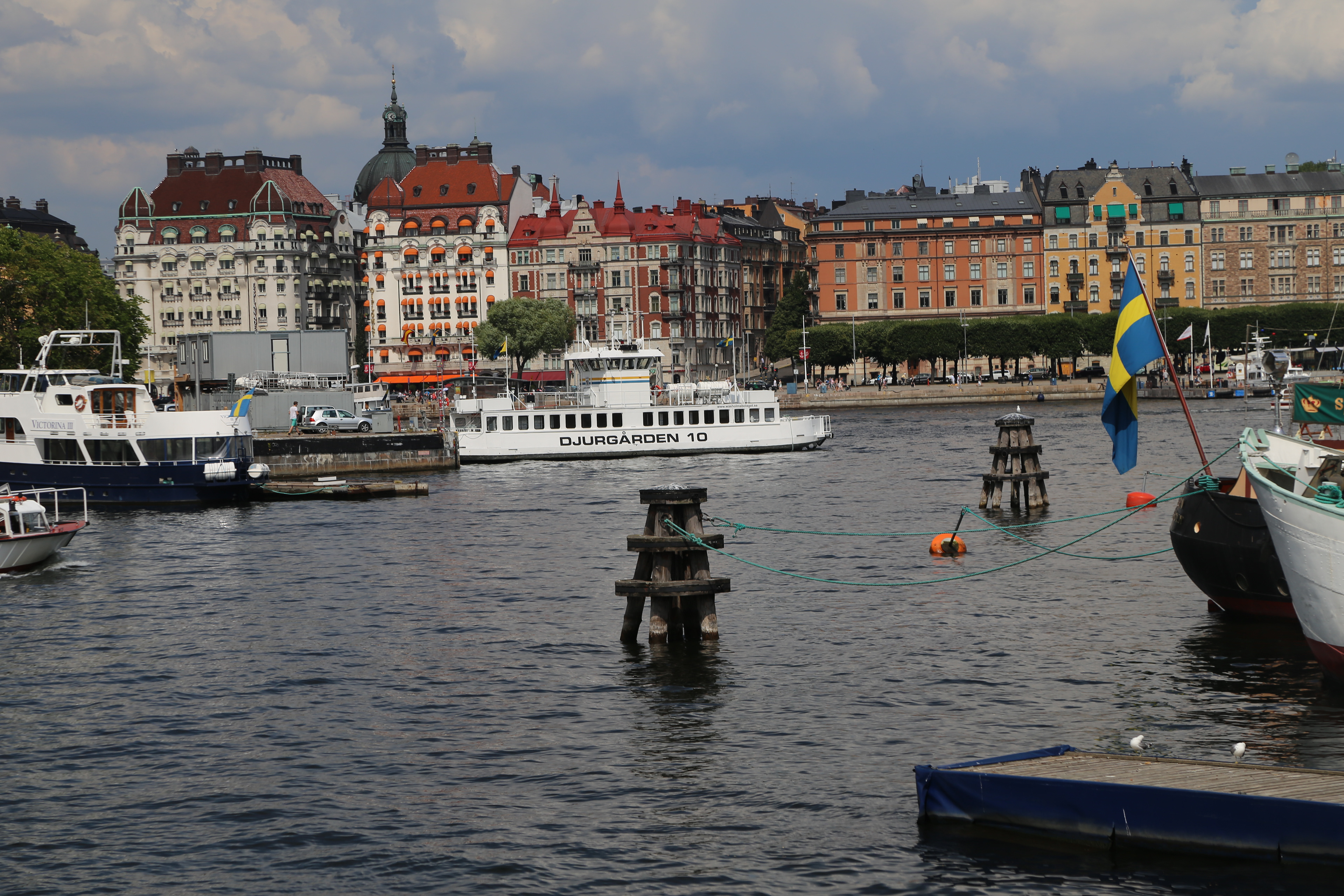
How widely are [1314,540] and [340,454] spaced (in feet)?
191

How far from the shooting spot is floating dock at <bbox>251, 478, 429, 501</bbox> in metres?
62.0

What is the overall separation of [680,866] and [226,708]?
10.7 metres

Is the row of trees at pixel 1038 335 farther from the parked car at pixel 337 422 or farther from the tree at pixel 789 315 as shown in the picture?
the parked car at pixel 337 422

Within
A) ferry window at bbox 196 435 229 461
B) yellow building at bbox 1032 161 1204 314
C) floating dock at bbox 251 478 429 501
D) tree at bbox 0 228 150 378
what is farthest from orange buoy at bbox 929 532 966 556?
yellow building at bbox 1032 161 1204 314

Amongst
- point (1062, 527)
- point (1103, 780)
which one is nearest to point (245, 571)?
point (1062, 527)

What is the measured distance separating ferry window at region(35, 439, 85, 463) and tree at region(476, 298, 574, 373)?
77914 mm

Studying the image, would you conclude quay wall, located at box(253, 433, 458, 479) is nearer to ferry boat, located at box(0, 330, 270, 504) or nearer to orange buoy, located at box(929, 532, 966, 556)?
ferry boat, located at box(0, 330, 270, 504)

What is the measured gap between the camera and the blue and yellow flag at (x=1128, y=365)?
1040 inches

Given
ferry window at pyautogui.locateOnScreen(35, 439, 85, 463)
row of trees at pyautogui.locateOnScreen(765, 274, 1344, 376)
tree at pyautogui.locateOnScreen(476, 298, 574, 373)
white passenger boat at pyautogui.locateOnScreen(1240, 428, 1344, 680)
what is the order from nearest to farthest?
white passenger boat at pyautogui.locateOnScreen(1240, 428, 1344, 680) < ferry window at pyautogui.locateOnScreen(35, 439, 85, 463) < tree at pyautogui.locateOnScreen(476, 298, 574, 373) < row of trees at pyautogui.locateOnScreen(765, 274, 1344, 376)

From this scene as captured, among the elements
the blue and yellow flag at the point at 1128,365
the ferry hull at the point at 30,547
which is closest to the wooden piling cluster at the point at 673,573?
the blue and yellow flag at the point at 1128,365

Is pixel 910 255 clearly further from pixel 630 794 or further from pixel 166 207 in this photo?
pixel 630 794

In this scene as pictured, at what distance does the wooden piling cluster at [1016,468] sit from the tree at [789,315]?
10357 cm

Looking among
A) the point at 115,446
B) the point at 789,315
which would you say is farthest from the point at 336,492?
the point at 789,315

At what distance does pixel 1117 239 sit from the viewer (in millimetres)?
154875
